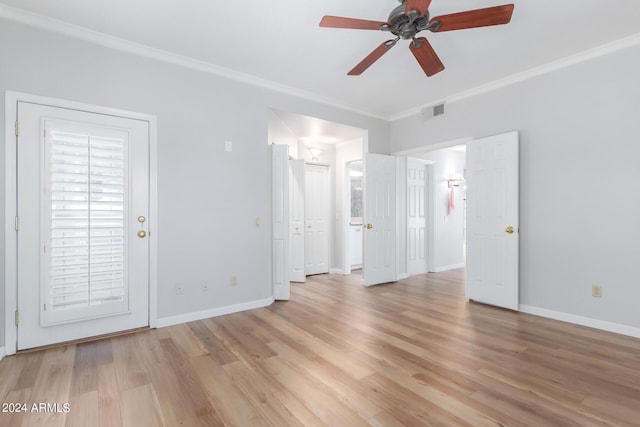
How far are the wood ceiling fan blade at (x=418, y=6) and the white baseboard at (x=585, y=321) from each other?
3481 mm

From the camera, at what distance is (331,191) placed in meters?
6.17

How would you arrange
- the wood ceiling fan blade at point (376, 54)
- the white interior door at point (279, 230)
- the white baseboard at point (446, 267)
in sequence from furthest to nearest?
the white baseboard at point (446, 267) < the white interior door at point (279, 230) < the wood ceiling fan blade at point (376, 54)

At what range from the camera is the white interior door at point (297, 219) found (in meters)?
5.33

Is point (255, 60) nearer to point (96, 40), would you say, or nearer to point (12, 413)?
point (96, 40)

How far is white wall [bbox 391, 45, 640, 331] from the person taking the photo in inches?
119

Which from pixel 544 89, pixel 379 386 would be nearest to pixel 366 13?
pixel 544 89

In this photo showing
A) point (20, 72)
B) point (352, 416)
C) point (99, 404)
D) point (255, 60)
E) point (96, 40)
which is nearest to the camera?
point (352, 416)

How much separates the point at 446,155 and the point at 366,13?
15.2 ft

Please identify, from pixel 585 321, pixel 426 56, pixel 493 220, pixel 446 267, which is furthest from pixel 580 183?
pixel 446 267

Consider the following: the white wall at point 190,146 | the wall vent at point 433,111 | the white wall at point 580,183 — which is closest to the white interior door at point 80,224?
the white wall at point 190,146

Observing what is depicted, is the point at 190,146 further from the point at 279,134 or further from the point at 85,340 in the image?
the point at 85,340

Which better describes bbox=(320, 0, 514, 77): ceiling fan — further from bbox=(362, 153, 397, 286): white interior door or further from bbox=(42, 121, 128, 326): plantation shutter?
bbox=(362, 153, 397, 286): white interior door

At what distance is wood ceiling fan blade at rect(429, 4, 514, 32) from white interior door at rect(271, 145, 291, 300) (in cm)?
258

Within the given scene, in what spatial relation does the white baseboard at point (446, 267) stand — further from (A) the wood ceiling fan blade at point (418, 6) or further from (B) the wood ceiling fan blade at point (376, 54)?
(A) the wood ceiling fan blade at point (418, 6)
